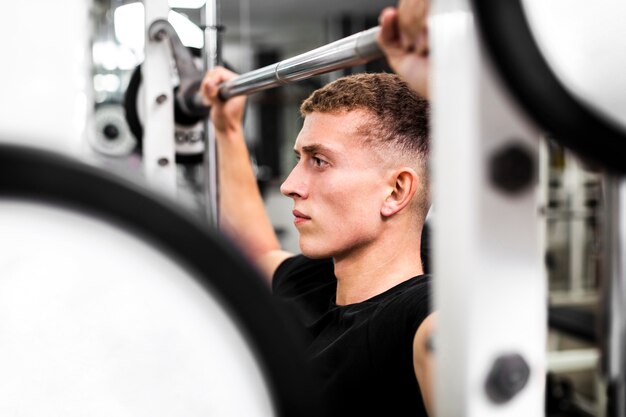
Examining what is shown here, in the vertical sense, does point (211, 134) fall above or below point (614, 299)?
above

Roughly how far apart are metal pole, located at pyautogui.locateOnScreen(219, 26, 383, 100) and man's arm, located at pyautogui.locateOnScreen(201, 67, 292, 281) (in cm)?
26

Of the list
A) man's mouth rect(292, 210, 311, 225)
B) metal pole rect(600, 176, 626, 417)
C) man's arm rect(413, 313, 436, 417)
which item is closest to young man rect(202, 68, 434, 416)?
man's mouth rect(292, 210, 311, 225)

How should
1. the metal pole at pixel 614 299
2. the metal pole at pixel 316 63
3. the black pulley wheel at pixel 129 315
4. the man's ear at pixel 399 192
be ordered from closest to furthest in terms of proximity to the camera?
1. the black pulley wheel at pixel 129 315
2. the metal pole at pixel 614 299
3. the metal pole at pixel 316 63
4. the man's ear at pixel 399 192

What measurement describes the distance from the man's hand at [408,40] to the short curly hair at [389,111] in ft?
2.04

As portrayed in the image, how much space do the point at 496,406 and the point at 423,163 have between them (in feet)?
2.79

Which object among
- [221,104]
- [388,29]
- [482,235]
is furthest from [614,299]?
[221,104]

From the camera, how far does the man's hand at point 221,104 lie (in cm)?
137

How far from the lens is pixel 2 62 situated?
379mm

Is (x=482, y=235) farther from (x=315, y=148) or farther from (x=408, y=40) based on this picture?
(x=315, y=148)

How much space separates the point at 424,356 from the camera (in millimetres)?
764

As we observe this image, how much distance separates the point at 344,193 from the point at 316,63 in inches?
15.6

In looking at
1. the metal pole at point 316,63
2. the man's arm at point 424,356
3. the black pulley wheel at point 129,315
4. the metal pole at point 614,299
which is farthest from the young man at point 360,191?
the black pulley wheel at point 129,315

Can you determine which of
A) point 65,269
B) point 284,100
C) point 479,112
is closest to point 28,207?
point 65,269

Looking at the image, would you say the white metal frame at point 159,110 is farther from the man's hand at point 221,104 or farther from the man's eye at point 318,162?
the man's eye at point 318,162
